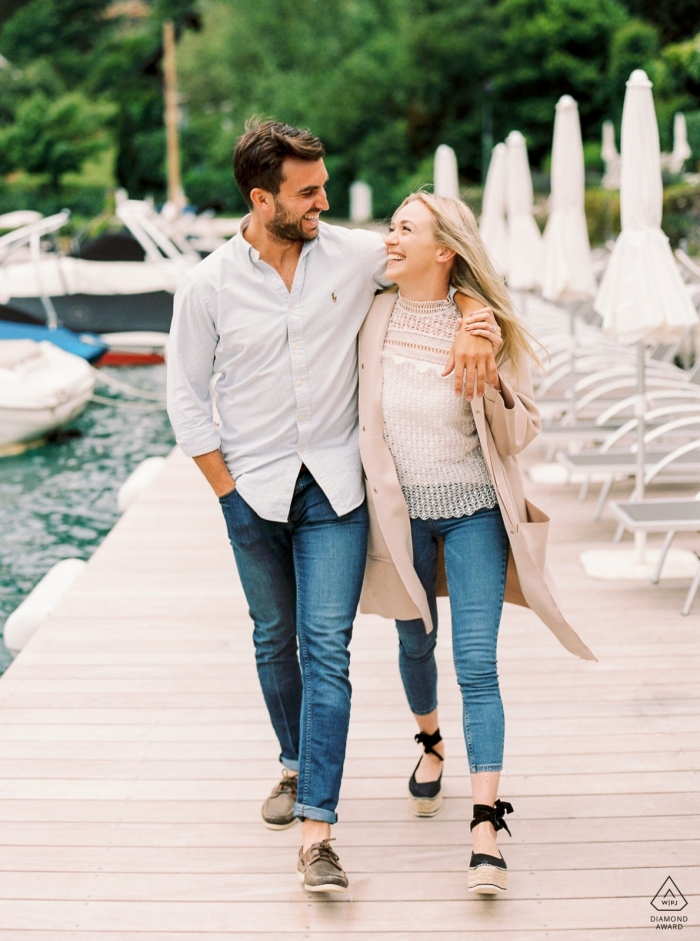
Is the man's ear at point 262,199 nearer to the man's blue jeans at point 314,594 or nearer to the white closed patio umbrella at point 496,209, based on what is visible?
the man's blue jeans at point 314,594

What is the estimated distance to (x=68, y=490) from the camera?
390 inches

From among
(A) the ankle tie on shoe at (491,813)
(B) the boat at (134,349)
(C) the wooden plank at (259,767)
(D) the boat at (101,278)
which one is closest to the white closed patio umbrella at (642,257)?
(C) the wooden plank at (259,767)

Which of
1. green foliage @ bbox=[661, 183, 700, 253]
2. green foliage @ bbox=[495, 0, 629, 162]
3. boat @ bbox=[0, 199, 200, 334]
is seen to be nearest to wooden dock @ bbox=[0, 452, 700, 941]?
boat @ bbox=[0, 199, 200, 334]

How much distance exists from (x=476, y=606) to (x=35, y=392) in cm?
903

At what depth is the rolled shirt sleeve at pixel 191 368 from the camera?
2877mm

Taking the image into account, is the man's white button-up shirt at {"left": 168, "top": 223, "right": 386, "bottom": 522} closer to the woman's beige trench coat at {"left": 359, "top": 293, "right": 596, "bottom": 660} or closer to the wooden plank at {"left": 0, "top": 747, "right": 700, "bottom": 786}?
the woman's beige trench coat at {"left": 359, "top": 293, "right": 596, "bottom": 660}

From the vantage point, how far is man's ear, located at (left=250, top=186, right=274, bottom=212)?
2.79 m

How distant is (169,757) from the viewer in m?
3.67

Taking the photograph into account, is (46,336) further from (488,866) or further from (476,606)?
(488,866)

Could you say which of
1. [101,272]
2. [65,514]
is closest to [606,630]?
[65,514]

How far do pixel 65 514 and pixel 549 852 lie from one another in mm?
6740

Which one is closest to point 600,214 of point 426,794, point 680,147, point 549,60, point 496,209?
point 680,147

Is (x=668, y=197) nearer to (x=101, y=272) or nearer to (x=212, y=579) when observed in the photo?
(x=101, y=272)

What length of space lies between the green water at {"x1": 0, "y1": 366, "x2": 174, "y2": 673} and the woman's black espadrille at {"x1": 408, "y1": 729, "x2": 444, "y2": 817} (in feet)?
10.9
